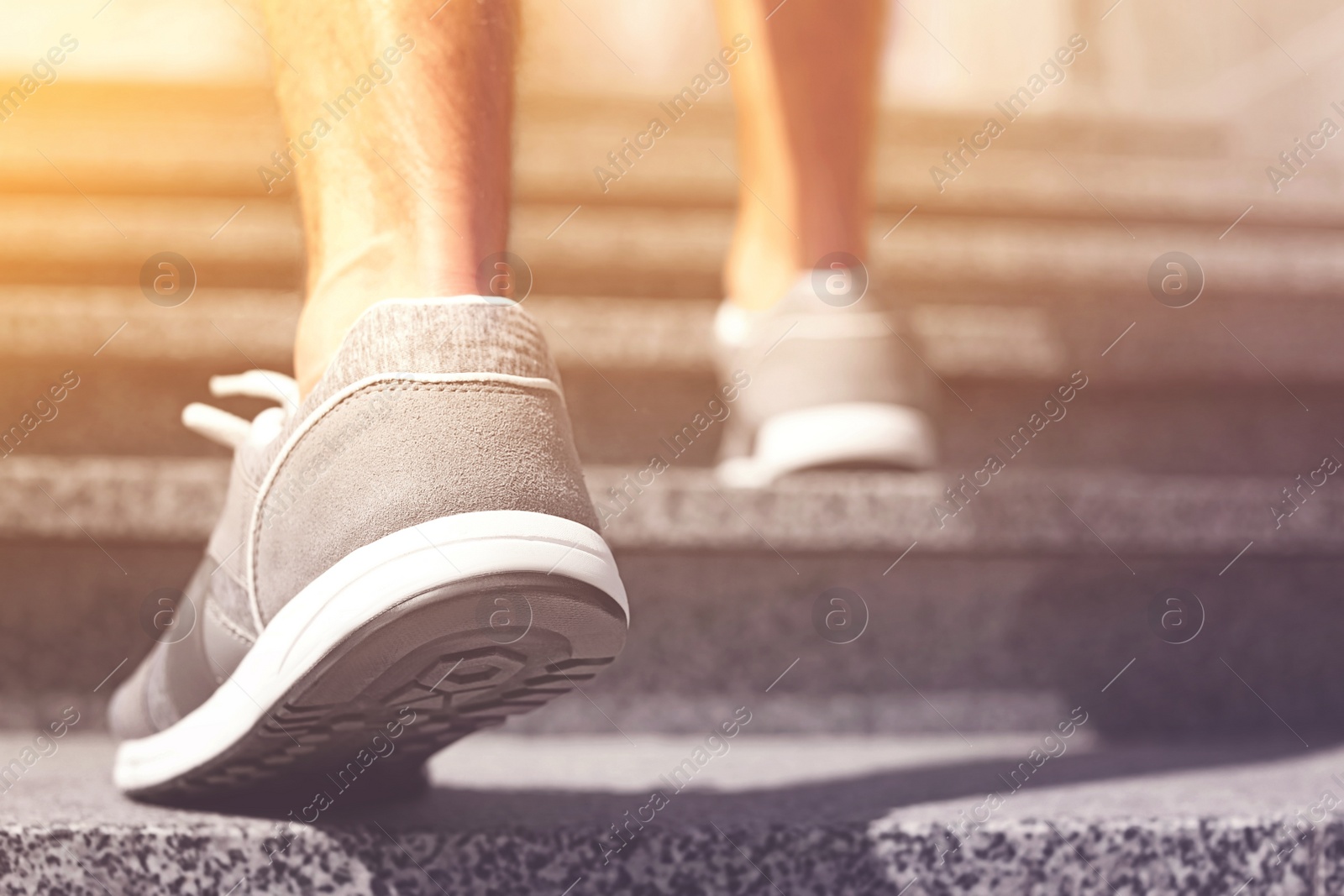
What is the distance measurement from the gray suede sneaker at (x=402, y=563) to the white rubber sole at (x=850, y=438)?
0.40m

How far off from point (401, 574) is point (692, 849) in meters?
0.24

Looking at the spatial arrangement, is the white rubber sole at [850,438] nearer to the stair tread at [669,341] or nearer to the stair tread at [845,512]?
the stair tread at [845,512]

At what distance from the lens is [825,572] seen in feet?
3.07

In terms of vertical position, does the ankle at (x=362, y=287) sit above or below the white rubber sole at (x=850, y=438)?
above

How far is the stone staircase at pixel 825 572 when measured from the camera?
0.57 m

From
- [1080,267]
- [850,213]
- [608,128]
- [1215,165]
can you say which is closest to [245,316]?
[850,213]
